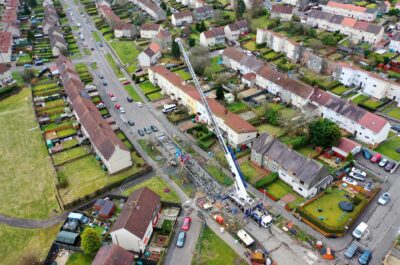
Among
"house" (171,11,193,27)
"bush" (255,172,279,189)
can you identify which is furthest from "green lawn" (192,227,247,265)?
"house" (171,11,193,27)

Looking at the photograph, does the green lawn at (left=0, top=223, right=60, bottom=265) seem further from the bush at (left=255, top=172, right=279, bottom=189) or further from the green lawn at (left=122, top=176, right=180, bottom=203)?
the bush at (left=255, top=172, right=279, bottom=189)

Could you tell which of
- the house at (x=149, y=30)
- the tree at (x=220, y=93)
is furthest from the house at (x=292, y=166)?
the house at (x=149, y=30)

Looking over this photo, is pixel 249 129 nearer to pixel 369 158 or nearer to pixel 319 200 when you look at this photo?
pixel 319 200

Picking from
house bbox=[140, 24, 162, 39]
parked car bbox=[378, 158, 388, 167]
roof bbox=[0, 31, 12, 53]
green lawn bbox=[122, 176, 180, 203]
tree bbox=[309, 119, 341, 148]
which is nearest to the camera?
green lawn bbox=[122, 176, 180, 203]

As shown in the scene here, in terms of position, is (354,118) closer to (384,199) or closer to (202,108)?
(384,199)

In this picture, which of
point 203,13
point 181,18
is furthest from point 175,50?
point 203,13
